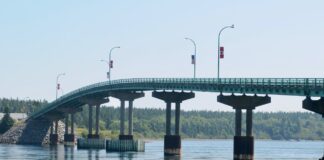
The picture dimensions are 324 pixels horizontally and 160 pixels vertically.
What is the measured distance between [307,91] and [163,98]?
5313 cm

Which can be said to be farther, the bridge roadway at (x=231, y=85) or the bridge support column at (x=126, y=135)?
the bridge support column at (x=126, y=135)

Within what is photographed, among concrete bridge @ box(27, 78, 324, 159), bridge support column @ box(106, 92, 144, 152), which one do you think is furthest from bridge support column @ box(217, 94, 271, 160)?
bridge support column @ box(106, 92, 144, 152)

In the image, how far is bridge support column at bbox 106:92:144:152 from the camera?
185375 millimetres

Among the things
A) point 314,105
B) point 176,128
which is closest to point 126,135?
point 176,128

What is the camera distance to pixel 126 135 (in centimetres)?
18812

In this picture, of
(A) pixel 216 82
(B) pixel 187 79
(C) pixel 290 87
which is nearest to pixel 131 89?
(B) pixel 187 79

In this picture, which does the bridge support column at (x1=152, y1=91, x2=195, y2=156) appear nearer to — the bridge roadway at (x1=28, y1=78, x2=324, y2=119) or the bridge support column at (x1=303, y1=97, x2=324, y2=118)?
the bridge roadway at (x1=28, y1=78, x2=324, y2=119)

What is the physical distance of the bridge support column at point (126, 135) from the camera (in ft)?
608

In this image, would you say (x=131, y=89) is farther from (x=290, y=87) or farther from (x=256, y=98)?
(x=290, y=87)

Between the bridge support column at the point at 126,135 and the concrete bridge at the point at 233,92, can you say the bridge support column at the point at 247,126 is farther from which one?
the bridge support column at the point at 126,135

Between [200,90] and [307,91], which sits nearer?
[307,91]

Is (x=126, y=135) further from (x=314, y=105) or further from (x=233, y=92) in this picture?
(x=314, y=105)

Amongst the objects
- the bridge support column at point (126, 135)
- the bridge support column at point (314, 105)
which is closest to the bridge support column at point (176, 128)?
the bridge support column at point (126, 135)

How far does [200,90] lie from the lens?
154 m
